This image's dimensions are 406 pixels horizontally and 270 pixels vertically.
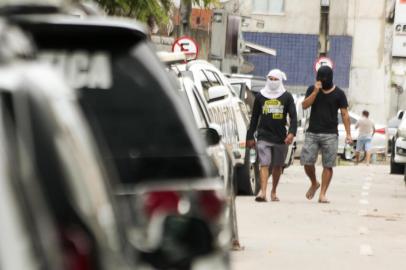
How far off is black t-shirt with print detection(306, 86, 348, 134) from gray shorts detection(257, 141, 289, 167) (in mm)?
482

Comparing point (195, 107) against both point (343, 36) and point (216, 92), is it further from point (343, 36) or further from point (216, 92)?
point (343, 36)

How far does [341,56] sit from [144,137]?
2195 inches

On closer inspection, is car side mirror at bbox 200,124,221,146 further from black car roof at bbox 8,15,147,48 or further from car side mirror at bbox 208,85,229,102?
car side mirror at bbox 208,85,229,102

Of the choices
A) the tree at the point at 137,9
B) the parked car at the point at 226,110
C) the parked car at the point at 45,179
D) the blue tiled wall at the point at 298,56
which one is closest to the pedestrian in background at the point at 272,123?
the parked car at the point at 226,110

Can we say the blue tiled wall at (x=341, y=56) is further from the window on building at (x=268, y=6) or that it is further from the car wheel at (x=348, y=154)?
the car wheel at (x=348, y=154)

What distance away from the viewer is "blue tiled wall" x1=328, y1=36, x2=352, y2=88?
199 ft

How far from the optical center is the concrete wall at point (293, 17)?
62.2 m

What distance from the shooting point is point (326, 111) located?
62.8ft

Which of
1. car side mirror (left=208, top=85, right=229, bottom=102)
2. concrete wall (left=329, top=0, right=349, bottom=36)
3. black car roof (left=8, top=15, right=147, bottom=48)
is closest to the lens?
black car roof (left=8, top=15, right=147, bottom=48)

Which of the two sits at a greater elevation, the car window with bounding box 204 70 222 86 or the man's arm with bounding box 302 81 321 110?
the car window with bounding box 204 70 222 86

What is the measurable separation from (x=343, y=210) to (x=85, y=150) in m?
15.3

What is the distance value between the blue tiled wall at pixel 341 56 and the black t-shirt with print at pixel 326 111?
4144cm

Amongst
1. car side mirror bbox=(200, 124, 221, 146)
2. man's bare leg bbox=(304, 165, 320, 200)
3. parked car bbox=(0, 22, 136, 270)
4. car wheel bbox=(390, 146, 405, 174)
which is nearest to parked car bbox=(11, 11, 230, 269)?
parked car bbox=(0, 22, 136, 270)

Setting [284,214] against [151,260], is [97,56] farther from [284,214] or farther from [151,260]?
[284,214]
